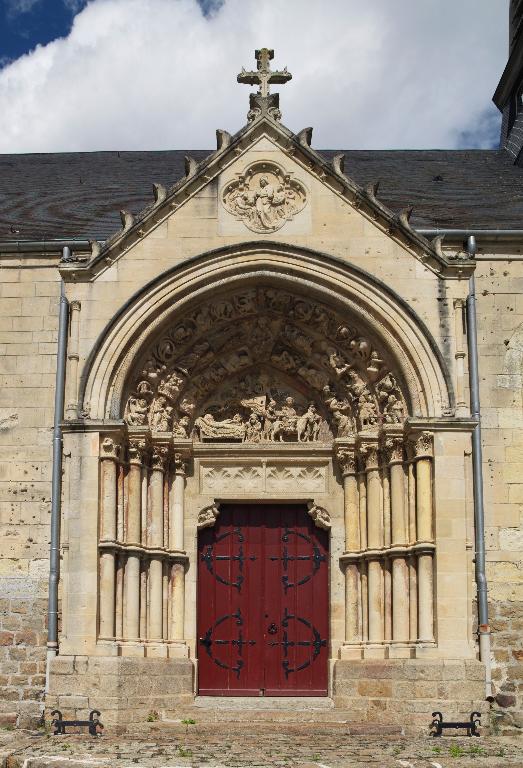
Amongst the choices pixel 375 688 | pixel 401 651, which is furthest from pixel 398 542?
pixel 375 688

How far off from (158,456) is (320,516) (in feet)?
6.58

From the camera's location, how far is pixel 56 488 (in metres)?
13.1

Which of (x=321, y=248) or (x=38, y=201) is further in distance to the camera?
(x=38, y=201)

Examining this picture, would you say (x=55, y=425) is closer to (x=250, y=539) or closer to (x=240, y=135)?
(x=250, y=539)

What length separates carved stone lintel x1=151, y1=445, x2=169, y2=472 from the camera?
1355 centimetres

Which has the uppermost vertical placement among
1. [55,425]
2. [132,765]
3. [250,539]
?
[55,425]

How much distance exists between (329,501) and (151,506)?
2.08m

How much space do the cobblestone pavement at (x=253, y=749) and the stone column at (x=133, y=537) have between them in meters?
1.25

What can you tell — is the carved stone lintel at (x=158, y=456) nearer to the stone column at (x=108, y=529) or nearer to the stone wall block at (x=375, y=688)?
the stone column at (x=108, y=529)

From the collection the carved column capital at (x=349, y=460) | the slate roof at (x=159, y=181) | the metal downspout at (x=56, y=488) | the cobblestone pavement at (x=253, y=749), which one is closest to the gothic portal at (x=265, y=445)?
the carved column capital at (x=349, y=460)

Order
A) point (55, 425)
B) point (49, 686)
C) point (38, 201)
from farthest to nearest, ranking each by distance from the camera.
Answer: point (38, 201), point (55, 425), point (49, 686)

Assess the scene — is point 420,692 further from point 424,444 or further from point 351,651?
point 424,444

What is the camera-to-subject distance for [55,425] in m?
13.3

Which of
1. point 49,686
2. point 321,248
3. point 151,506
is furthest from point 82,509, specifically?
point 321,248
